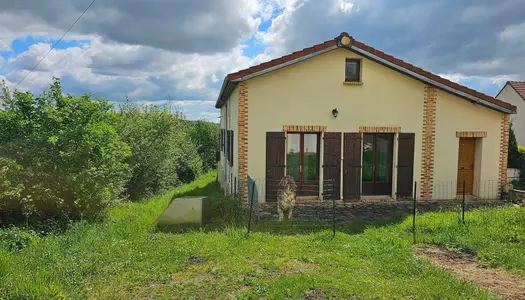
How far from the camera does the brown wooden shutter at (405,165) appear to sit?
11.1m

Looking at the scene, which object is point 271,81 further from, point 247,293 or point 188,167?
point 188,167

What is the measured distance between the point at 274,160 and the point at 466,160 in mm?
6554

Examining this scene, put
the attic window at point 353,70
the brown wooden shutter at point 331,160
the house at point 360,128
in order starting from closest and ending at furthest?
1. the house at point 360,128
2. the brown wooden shutter at point 331,160
3. the attic window at point 353,70

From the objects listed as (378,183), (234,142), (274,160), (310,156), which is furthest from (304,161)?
(378,183)

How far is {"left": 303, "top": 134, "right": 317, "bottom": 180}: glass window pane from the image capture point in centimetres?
1080

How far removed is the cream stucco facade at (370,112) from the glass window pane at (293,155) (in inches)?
19.5

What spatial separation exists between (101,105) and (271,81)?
16.6 feet

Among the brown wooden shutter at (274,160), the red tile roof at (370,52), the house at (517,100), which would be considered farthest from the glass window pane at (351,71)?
the house at (517,100)

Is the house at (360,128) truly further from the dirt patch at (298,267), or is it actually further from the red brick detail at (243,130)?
the dirt patch at (298,267)

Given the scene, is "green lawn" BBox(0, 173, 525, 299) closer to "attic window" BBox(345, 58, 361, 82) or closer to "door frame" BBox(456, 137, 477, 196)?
"door frame" BBox(456, 137, 477, 196)

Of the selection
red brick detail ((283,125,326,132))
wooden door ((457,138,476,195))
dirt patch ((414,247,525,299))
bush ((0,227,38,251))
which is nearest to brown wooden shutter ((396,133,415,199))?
wooden door ((457,138,476,195))

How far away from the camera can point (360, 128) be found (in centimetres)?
1088

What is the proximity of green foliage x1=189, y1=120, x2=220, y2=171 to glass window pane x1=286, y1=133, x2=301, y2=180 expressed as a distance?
1443cm

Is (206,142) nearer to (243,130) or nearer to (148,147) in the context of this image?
(148,147)
